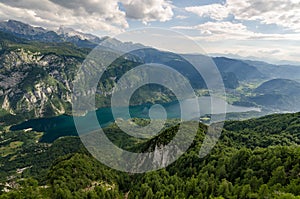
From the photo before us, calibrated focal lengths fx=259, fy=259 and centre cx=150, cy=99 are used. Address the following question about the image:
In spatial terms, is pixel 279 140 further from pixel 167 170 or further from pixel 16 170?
pixel 16 170

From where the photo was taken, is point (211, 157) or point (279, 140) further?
point (279, 140)

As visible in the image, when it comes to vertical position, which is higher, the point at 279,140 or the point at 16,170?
the point at 279,140

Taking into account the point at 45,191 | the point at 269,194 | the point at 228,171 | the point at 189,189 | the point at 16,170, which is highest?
the point at 269,194

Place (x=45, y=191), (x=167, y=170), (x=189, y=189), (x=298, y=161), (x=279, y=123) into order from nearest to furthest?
(x=298, y=161)
(x=189, y=189)
(x=45, y=191)
(x=167, y=170)
(x=279, y=123)

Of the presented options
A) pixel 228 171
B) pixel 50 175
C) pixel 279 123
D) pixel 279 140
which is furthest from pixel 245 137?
pixel 50 175

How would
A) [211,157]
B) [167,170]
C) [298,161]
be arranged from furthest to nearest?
[167,170] → [211,157] → [298,161]

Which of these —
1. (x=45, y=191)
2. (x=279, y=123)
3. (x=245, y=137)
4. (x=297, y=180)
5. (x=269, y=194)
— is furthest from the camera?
(x=279, y=123)

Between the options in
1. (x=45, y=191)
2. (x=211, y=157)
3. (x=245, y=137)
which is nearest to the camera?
(x=45, y=191)

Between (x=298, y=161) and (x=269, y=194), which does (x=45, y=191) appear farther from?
(x=298, y=161)

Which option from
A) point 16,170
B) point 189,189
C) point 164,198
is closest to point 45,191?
point 164,198
